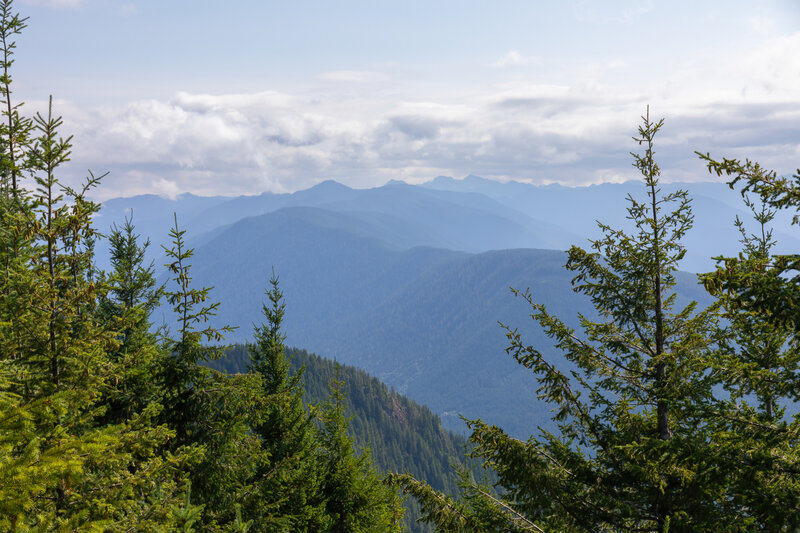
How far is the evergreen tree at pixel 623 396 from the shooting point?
8844 millimetres

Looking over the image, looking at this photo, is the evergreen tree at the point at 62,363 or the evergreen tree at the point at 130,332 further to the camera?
the evergreen tree at the point at 130,332

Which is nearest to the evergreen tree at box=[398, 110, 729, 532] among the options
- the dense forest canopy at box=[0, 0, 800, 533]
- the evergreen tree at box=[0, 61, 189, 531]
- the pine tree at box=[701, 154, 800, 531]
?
the dense forest canopy at box=[0, 0, 800, 533]

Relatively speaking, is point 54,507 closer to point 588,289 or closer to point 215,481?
point 215,481

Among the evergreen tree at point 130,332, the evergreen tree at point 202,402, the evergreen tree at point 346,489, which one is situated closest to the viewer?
the evergreen tree at point 130,332

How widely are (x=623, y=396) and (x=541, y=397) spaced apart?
5.57 ft

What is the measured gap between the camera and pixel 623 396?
394 inches

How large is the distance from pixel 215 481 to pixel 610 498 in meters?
8.41

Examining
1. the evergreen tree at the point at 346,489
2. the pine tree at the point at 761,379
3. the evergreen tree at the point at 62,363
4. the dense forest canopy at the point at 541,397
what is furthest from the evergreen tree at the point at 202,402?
the pine tree at the point at 761,379

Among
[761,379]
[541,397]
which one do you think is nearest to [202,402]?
[541,397]

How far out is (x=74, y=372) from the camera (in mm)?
7484

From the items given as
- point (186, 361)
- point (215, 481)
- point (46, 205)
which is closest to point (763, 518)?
point (215, 481)

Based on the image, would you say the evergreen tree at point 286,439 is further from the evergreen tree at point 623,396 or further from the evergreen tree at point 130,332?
the evergreen tree at point 623,396

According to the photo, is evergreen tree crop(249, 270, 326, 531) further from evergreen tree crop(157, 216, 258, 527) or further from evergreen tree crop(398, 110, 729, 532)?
evergreen tree crop(398, 110, 729, 532)

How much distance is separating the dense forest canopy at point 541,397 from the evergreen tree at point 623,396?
0.04 metres
